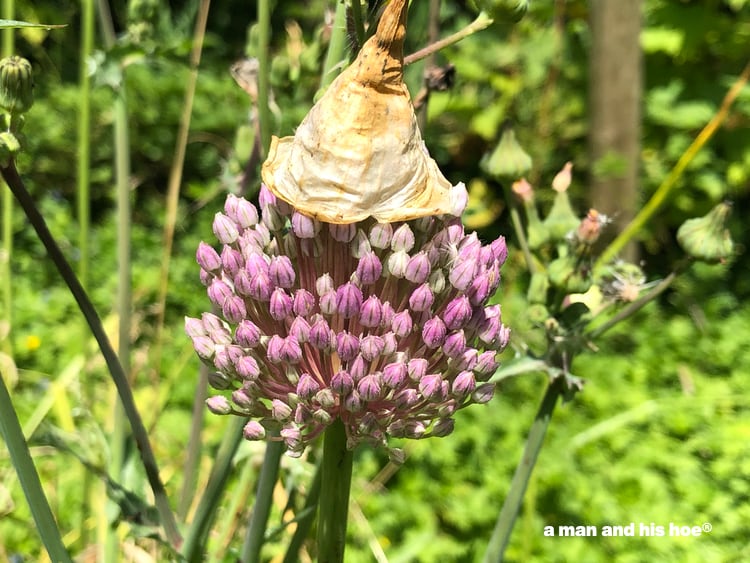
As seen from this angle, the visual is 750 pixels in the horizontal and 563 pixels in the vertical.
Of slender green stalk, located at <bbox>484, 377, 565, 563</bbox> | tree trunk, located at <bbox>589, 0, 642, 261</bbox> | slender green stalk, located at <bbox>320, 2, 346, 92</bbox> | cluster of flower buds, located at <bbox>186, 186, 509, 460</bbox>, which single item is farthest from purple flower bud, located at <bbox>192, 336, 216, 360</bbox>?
tree trunk, located at <bbox>589, 0, 642, 261</bbox>

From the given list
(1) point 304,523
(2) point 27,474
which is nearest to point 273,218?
(2) point 27,474

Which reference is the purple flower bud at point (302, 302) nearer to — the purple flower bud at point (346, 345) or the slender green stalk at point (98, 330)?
the purple flower bud at point (346, 345)

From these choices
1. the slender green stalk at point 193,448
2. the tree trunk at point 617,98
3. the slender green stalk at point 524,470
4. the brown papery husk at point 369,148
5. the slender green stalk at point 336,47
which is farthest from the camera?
the tree trunk at point 617,98

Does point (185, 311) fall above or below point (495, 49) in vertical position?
below

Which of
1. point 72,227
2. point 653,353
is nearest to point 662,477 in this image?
point 653,353

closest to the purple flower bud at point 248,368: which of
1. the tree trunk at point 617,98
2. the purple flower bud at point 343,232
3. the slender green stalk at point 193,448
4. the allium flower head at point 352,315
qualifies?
the allium flower head at point 352,315

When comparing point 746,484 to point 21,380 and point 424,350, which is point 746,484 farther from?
point 21,380

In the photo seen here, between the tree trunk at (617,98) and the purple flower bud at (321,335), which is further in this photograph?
the tree trunk at (617,98)

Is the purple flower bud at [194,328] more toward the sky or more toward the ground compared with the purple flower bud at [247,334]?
more toward the ground
